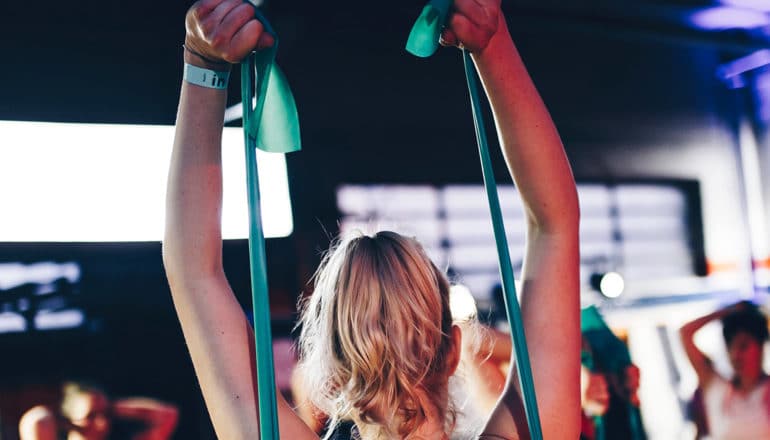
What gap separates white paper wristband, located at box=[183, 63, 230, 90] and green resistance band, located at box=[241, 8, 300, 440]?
0.09 ft

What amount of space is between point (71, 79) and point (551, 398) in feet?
9.05

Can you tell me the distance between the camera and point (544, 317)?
82 centimetres

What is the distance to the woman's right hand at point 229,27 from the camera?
643 millimetres

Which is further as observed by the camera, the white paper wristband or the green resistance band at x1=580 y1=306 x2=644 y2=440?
the green resistance band at x1=580 y1=306 x2=644 y2=440

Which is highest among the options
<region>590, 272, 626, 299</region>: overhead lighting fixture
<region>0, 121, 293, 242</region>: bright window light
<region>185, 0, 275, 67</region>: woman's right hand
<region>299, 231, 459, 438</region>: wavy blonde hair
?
<region>0, 121, 293, 242</region>: bright window light

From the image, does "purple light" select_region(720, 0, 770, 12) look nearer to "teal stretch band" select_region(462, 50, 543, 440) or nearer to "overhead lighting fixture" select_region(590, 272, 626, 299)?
"overhead lighting fixture" select_region(590, 272, 626, 299)

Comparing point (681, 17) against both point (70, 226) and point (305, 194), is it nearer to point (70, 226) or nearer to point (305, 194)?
point (305, 194)

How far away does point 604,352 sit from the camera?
13.6 ft

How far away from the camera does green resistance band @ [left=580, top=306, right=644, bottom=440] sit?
407 cm

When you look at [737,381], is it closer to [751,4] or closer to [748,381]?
[748,381]

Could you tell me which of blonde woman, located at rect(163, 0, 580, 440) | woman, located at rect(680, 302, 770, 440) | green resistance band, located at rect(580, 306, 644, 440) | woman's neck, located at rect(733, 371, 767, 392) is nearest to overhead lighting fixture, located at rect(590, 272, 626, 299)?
green resistance band, located at rect(580, 306, 644, 440)

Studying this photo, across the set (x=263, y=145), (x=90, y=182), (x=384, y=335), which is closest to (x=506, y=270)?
(x=384, y=335)

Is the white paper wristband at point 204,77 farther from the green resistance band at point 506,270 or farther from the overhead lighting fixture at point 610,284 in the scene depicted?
the overhead lighting fixture at point 610,284

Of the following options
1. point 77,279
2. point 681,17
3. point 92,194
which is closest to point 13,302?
point 77,279
